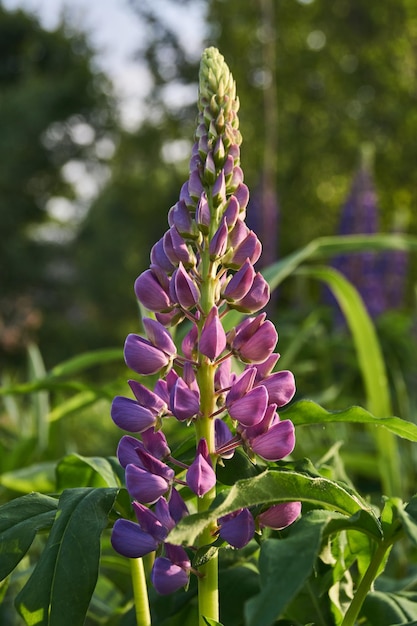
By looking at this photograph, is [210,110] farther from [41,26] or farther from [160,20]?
[41,26]

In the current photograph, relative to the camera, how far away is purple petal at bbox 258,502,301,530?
0.51 metres

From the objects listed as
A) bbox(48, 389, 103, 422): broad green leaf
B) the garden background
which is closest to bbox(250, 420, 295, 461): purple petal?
bbox(48, 389, 103, 422): broad green leaf

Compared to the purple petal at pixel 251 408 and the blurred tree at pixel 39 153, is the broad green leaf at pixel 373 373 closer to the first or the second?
the purple petal at pixel 251 408

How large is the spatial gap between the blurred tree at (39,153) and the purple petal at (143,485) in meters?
9.91

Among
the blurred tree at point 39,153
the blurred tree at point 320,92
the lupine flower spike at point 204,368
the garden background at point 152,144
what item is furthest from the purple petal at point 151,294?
the blurred tree at point 39,153

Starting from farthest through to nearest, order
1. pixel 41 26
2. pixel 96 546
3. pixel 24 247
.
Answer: pixel 41 26, pixel 24 247, pixel 96 546

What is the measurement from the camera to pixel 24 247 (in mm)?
10750

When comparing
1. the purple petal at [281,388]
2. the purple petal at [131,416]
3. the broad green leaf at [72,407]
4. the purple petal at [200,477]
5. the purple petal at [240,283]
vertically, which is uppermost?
the purple petal at [240,283]

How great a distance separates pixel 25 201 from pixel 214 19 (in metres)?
3.76

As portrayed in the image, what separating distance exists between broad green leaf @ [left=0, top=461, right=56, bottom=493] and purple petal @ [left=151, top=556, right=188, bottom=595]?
57 centimetres

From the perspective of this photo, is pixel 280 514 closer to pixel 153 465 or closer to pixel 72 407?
pixel 153 465

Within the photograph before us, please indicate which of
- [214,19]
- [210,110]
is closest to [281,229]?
[214,19]

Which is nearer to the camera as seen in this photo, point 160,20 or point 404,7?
point 404,7

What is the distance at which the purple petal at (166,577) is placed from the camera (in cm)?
51
